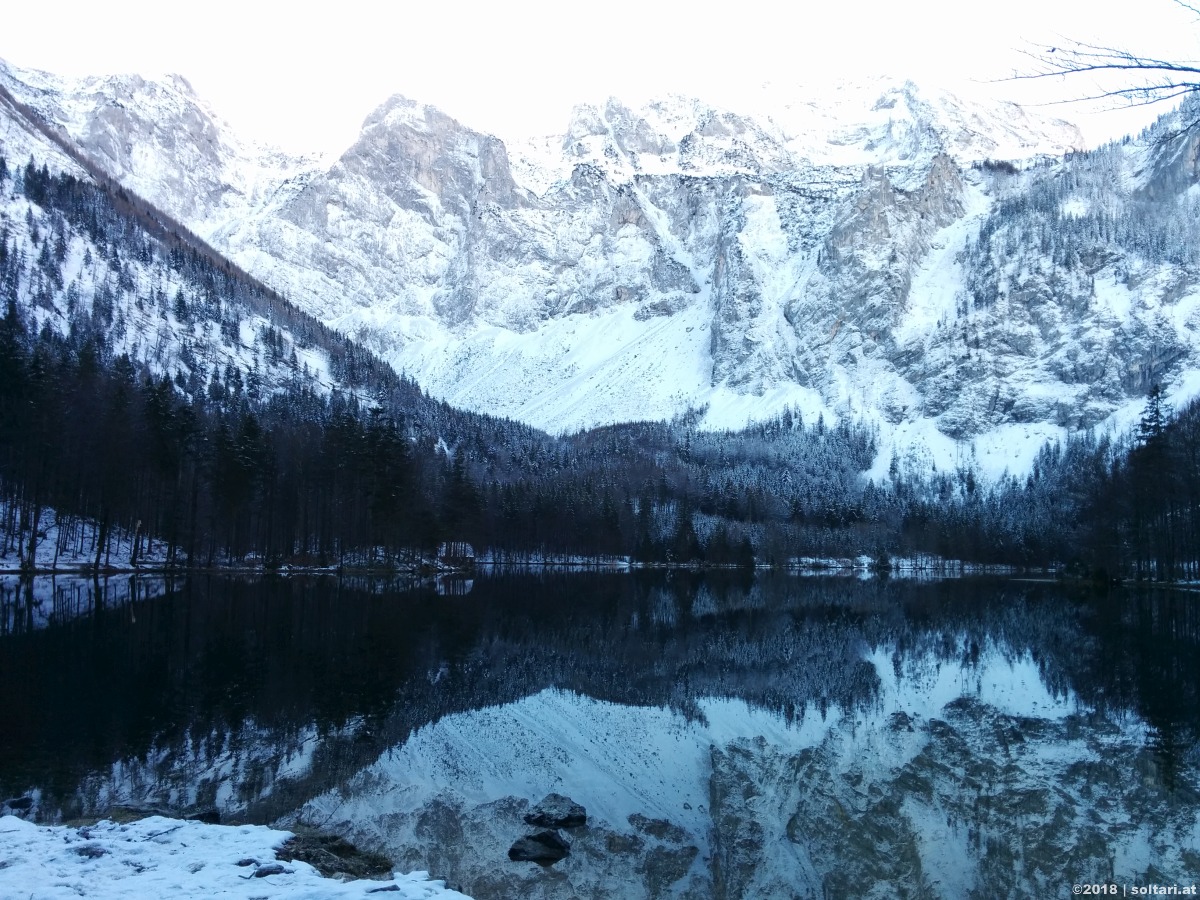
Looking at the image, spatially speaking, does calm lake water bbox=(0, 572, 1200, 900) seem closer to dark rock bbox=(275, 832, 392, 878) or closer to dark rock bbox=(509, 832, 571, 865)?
dark rock bbox=(509, 832, 571, 865)

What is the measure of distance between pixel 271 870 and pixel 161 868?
1047 mm

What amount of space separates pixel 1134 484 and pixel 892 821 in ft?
180

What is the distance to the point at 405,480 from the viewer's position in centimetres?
6462

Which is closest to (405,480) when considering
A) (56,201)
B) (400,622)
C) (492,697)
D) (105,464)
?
(105,464)

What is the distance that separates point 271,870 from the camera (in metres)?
8.61

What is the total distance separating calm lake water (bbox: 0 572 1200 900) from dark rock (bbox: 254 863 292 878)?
6.05 ft

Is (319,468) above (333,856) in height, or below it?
above

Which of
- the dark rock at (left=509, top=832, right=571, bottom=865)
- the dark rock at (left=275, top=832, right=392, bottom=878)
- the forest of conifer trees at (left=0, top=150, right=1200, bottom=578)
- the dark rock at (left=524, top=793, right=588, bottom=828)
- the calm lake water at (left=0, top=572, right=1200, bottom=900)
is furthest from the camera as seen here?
the forest of conifer trees at (left=0, top=150, right=1200, bottom=578)

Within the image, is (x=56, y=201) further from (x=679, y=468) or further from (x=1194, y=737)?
(x=1194, y=737)

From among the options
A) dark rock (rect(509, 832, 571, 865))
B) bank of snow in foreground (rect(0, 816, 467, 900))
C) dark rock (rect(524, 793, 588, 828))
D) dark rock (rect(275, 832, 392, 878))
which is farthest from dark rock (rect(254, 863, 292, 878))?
dark rock (rect(524, 793, 588, 828))

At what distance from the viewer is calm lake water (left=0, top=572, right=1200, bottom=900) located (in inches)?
423

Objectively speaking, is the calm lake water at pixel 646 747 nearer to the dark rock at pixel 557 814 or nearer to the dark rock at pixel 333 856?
the dark rock at pixel 557 814

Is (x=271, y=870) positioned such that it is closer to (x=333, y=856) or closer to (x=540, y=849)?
(x=333, y=856)

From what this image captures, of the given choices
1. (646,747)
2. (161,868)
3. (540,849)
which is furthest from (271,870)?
Result: (646,747)
